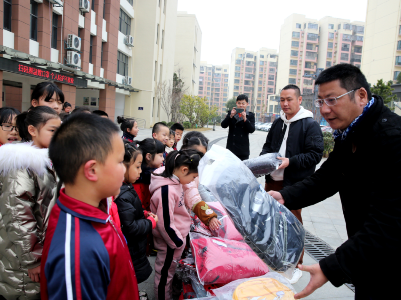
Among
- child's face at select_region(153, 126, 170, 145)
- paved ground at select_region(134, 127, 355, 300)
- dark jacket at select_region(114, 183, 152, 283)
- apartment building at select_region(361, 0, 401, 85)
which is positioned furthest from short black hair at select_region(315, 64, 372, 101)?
apartment building at select_region(361, 0, 401, 85)

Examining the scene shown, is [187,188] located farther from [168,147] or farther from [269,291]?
[168,147]

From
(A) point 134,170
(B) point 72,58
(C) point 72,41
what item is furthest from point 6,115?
(C) point 72,41

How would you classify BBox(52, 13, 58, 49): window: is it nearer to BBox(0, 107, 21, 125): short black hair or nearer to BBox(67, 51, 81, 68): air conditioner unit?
BBox(67, 51, 81, 68): air conditioner unit

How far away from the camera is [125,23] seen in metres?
22.9

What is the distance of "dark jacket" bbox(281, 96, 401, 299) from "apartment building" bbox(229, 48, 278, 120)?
74655mm

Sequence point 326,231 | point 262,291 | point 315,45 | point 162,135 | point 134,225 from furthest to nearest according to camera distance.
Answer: point 315,45
point 326,231
point 162,135
point 134,225
point 262,291

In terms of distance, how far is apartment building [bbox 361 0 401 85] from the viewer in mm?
31984

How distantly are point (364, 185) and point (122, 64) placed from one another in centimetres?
2396

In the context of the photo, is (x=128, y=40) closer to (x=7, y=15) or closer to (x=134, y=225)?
(x=7, y=15)

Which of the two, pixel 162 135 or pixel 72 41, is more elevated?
pixel 72 41

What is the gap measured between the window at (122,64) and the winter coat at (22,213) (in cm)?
2242

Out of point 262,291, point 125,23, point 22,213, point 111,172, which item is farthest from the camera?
point 125,23

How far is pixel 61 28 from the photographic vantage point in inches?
549

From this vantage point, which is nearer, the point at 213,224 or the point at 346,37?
the point at 213,224
